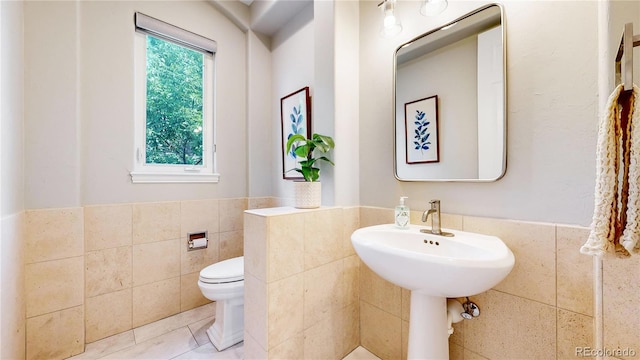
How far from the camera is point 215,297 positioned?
148 centimetres

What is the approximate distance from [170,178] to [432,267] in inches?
74.1

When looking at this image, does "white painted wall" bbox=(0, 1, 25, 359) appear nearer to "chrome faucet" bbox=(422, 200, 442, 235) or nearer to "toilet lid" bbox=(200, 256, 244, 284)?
"toilet lid" bbox=(200, 256, 244, 284)

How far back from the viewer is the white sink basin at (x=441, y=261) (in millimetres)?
721

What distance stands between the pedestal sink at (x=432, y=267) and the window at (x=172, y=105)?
1602mm

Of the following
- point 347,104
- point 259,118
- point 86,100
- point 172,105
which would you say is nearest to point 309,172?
point 347,104

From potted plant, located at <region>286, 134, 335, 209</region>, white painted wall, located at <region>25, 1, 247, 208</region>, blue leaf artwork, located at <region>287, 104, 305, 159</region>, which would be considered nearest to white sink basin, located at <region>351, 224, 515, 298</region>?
potted plant, located at <region>286, 134, 335, 209</region>

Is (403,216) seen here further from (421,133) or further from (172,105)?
(172,105)

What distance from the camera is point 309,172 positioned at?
4.47 feet

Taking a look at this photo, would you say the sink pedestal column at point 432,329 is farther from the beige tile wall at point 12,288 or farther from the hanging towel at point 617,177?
the beige tile wall at point 12,288

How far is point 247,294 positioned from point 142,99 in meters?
1.61

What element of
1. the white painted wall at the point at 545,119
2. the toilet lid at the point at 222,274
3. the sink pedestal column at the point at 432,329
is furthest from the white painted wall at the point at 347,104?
the toilet lid at the point at 222,274

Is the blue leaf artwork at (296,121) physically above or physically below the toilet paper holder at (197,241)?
above

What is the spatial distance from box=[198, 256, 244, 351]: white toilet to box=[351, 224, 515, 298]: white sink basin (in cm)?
93

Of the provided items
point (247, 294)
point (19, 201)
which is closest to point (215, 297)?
point (247, 294)
